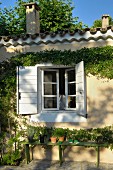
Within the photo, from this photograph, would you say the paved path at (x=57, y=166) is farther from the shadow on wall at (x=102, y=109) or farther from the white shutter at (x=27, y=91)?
the white shutter at (x=27, y=91)

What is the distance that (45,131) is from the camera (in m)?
7.41

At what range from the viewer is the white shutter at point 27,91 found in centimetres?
745

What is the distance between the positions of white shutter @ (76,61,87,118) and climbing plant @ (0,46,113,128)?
0.26 meters

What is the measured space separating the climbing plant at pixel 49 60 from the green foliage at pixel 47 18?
12.0 m

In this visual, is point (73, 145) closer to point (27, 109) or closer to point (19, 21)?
point (27, 109)

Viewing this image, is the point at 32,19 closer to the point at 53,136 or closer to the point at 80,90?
the point at 80,90

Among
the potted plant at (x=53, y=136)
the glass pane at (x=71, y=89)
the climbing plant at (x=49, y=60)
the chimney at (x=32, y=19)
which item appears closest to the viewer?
the potted plant at (x=53, y=136)

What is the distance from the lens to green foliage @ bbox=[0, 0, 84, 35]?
1984cm

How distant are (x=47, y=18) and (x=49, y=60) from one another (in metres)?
13.4

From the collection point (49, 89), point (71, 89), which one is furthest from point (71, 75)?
point (49, 89)

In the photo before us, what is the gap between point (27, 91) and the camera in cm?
751

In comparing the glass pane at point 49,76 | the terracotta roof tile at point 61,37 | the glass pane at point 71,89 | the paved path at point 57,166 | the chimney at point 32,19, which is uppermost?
the chimney at point 32,19

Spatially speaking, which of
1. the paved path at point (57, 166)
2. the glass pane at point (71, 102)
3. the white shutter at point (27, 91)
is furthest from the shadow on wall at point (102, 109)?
the white shutter at point (27, 91)

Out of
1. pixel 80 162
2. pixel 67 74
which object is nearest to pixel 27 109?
pixel 67 74
